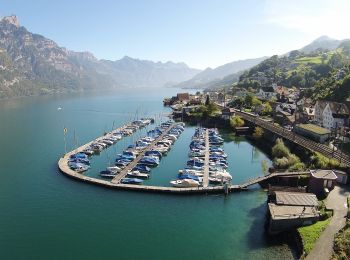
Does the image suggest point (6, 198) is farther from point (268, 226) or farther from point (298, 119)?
point (298, 119)

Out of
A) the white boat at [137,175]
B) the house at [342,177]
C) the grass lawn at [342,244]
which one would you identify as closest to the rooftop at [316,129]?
the house at [342,177]

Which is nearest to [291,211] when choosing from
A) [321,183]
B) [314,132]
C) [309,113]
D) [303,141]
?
[321,183]

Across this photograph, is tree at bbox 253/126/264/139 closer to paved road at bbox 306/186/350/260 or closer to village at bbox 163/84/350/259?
village at bbox 163/84/350/259

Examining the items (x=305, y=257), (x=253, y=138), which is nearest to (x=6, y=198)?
(x=305, y=257)

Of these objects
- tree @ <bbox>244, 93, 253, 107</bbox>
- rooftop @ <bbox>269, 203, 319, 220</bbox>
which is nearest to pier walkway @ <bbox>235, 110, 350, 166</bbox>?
rooftop @ <bbox>269, 203, 319, 220</bbox>

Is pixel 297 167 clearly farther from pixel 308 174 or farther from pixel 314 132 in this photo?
pixel 314 132

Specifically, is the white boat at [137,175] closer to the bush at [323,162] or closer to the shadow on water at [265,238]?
the shadow on water at [265,238]
